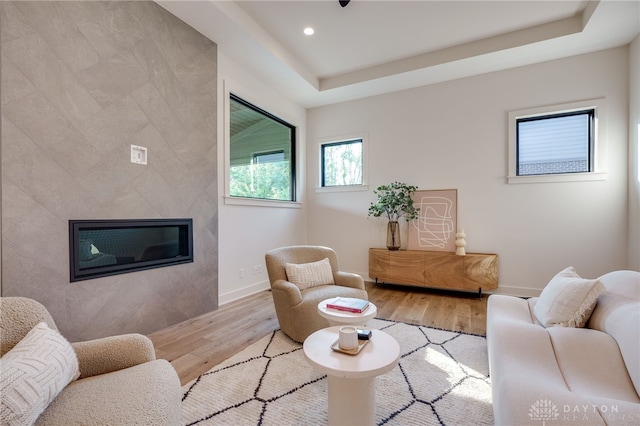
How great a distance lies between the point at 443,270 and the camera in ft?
12.5

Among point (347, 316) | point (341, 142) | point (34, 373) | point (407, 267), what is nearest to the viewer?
point (34, 373)

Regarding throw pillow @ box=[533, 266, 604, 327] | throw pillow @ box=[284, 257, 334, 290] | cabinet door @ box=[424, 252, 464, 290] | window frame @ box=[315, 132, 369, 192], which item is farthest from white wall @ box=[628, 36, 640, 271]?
throw pillow @ box=[284, 257, 334, 290]

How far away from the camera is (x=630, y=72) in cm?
323

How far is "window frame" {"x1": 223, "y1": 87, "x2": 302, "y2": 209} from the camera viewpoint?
3492mm

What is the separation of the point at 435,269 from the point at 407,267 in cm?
37

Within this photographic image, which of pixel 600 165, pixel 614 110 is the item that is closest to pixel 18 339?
pixel 600 165

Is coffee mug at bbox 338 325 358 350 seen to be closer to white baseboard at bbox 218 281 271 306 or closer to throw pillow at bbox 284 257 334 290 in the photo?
throw pillow at bbox 284 257 334 290

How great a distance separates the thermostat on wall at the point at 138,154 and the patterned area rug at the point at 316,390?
189 centimetres

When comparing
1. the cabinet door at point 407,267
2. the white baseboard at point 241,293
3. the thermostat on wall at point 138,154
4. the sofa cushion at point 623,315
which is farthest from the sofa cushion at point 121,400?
the cabinet door at point 407,267

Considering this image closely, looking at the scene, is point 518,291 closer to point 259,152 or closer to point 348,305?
point 348,305

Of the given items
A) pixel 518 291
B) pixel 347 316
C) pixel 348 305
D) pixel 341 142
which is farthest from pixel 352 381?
pixel 341 142

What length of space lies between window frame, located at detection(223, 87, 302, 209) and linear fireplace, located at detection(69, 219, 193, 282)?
0.75 metres

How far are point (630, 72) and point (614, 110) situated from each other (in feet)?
1.37

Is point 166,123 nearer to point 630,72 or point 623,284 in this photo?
point 623,284
